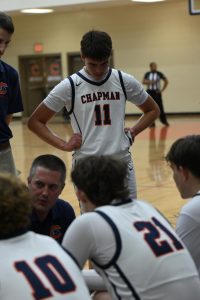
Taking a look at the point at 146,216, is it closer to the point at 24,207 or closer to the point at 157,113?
the point at 24,207

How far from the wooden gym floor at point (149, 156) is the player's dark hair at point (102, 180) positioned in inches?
158

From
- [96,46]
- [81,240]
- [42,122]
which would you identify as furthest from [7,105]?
[81,240]

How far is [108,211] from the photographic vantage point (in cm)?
240

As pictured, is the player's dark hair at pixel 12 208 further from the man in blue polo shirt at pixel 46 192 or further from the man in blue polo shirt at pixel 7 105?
the man in blue polo shirt at pixel 7 105

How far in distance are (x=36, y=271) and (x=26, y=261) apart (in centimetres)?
5

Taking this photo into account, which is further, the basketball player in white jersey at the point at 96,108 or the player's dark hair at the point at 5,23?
the basketball player in white jersey at the point at 96,108

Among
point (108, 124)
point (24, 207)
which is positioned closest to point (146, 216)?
point (24, 207)

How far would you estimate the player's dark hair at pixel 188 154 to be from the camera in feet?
9.30

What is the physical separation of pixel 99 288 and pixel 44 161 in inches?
31.1

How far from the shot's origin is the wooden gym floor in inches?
309

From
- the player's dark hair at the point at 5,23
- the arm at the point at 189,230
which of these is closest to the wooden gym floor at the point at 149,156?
the player's dark hair at the point at 5,23

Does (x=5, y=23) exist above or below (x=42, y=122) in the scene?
above

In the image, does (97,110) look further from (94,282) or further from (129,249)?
(129,249)

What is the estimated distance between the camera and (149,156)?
1209 centimetres
